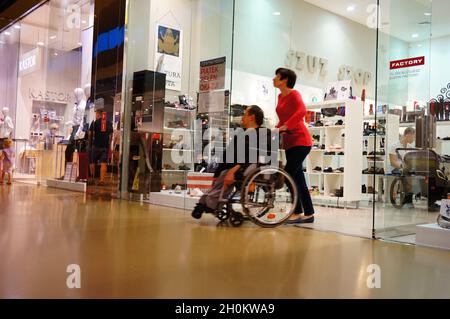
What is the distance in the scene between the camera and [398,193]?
12.9 ft

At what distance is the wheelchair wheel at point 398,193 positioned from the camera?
12.6 feet

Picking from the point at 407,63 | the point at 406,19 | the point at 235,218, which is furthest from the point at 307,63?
the point at 235,218

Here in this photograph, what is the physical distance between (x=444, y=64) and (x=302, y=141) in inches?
371

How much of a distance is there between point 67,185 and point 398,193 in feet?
19.8

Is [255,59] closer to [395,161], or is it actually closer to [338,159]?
[338,159]

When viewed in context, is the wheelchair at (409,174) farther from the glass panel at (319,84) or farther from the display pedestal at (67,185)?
the display pedestal at (67,185)

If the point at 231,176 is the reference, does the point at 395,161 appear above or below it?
above

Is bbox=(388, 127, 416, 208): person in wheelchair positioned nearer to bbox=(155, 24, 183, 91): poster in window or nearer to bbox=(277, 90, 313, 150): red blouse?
bbox=(277, 90, 313, 150): red blouse

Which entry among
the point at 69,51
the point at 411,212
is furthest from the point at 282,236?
the point at 69,51

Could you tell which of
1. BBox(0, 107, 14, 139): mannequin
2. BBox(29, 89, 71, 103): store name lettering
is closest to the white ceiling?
BBox(29, 89, 71, 103): store name lettering

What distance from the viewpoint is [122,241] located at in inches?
115

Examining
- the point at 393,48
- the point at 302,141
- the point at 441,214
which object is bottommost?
the point at 441,214

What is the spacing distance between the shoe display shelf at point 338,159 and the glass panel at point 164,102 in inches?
84.7

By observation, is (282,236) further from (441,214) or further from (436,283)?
(436,283)
